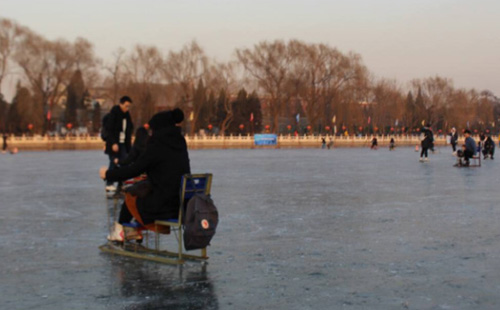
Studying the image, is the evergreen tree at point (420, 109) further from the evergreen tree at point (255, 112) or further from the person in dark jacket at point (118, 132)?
the person in dark jacket at point (118, 132)

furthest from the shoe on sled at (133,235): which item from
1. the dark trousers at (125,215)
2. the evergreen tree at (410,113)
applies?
the evergreen tree at (410,113)

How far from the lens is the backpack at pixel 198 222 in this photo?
543cm

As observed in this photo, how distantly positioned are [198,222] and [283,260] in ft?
3.33

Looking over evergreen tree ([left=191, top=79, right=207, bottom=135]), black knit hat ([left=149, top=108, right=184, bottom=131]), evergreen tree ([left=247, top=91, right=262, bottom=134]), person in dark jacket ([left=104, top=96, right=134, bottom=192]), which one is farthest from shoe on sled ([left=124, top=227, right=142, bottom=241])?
evergreen tree ([left=247, top=91, right=262, bottom=134])

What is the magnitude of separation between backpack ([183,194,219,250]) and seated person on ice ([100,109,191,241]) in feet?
1.26

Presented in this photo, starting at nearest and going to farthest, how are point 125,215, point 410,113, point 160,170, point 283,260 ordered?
point 160,170 < point 283,260 < point 125,215 < point 410,113

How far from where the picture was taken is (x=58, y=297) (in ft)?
15.3

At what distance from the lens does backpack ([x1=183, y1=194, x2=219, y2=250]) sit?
5430 millimetres

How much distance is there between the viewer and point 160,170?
19.3ft

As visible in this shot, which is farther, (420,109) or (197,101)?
(420,109)

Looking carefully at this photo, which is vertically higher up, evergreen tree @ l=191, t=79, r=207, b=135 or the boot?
evergreen tree @ l=191, t=79, r=207, b=135

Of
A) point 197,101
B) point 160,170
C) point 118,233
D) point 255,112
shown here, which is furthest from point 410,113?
point 160,170

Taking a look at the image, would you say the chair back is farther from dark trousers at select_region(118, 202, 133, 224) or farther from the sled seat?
dark trousers at select_region(118, 202, 133, 224)

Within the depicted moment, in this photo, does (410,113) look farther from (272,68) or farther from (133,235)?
(133,235)
